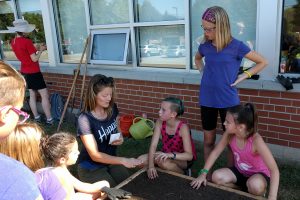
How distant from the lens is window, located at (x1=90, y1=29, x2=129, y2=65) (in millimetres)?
4973

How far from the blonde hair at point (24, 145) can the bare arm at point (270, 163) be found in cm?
161

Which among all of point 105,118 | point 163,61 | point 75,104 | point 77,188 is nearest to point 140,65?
point 163,61

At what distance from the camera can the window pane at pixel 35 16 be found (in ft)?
20.4

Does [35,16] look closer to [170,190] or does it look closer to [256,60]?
[256,60]

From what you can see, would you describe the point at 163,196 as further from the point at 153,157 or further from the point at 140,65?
the point at 140,65

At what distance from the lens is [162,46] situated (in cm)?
461

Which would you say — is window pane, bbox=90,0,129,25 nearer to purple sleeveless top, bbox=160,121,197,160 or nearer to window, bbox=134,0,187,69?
window, bbox=134,0,187,69

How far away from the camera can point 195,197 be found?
2340 mm

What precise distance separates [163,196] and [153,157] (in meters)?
0.53

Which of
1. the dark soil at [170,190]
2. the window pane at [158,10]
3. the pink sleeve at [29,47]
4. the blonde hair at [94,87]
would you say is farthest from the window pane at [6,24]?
the dark soil at [170,190]

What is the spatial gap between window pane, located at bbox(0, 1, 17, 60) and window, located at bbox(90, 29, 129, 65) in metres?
2.62

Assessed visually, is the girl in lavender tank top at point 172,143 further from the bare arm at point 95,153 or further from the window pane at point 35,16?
the window pane at point 35,16

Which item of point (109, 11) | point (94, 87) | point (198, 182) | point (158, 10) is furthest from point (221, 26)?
point (109, 11)

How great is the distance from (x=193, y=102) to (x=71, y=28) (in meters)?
2.84
